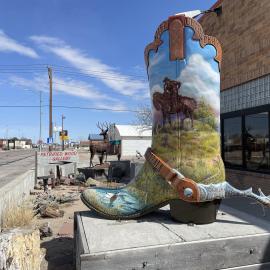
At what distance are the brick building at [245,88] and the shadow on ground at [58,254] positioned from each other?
4.28 metres

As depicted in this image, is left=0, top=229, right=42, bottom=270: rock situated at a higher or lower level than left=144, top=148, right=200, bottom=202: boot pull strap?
lower

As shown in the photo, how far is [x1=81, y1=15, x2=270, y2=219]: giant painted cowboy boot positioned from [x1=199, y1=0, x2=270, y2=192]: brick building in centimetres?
417

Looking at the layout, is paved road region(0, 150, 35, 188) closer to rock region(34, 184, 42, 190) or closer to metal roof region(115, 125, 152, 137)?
rock region(34, 184, 42, 190)

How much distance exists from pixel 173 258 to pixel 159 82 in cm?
171

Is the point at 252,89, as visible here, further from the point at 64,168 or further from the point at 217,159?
the point at 64,168

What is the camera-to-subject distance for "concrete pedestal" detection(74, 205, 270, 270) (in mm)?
2959

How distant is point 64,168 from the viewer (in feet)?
46.9

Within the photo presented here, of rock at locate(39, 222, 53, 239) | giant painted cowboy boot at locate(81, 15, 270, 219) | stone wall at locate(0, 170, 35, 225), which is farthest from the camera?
stone wall at locate(0, 170, 35, 225)

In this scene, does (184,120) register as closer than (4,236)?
No

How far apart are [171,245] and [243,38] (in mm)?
6461

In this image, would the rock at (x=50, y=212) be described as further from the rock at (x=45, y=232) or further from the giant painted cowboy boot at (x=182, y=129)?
the giant painted cowboy boot at (x=182, y=129)

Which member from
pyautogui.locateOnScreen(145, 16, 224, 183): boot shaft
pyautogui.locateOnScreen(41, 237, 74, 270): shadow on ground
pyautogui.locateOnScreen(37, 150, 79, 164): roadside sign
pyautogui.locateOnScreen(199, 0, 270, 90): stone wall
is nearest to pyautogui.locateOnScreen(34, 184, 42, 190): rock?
pyautogui.locateOnScreen(37, 150, 79, 164): roadside sign

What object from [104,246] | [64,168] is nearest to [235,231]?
[104,246]

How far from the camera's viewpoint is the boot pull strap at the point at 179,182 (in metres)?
3.52
